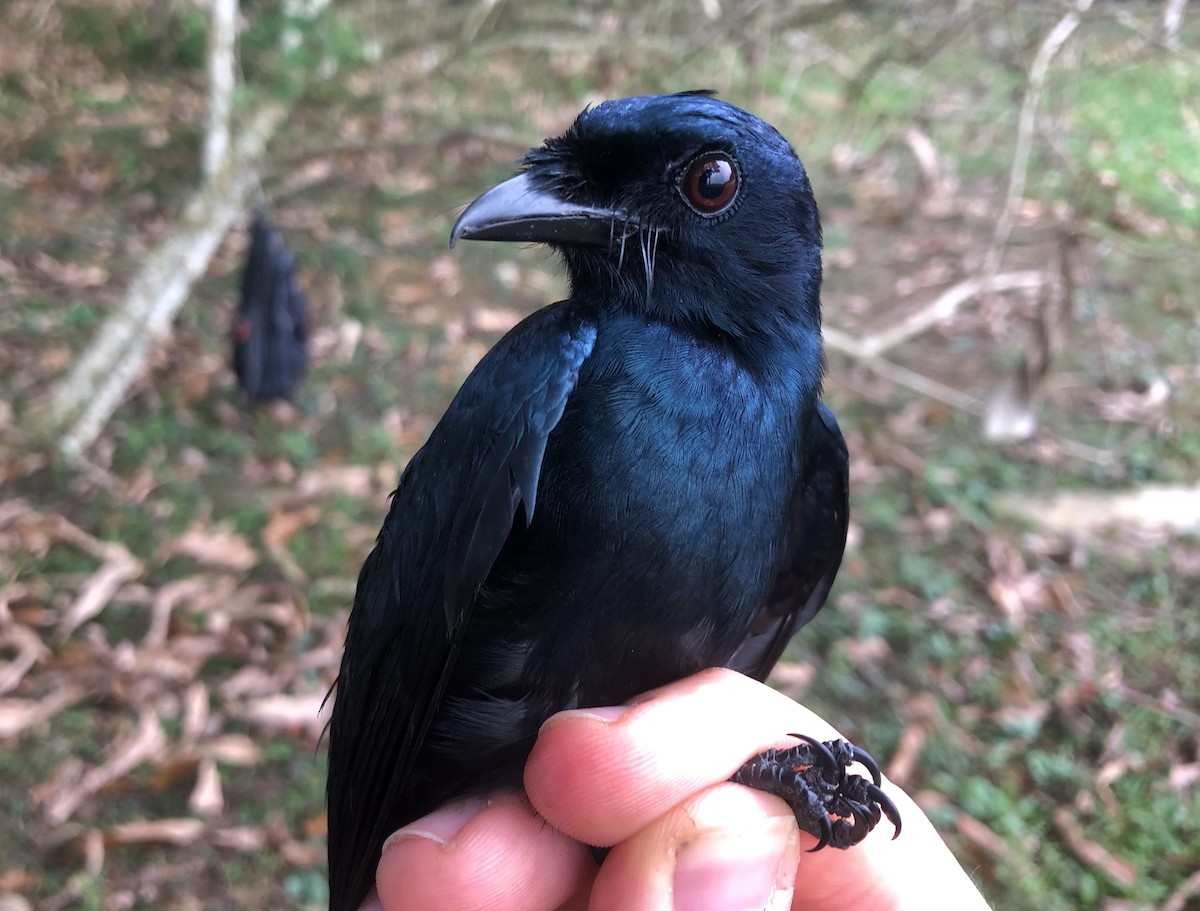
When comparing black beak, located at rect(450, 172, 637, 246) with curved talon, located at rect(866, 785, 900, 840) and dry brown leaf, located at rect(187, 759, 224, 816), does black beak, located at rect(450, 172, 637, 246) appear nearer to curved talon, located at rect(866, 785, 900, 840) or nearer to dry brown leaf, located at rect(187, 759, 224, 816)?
curved talon, located at rect(866, 785, 900, 840)

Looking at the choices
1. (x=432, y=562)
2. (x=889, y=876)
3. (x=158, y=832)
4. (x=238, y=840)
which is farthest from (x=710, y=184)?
(x=158, y=832)

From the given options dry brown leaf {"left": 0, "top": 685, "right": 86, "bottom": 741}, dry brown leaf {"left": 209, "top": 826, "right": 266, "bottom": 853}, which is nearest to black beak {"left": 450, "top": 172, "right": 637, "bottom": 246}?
dry brown leaf {"left": 209, "top": 826, "right": 266, "bottom": 853}

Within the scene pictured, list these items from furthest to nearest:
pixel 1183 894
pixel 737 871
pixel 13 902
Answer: pixel 1183 894 → pixel 13 902 → pixel 737 871

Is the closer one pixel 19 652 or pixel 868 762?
pixel 868 762

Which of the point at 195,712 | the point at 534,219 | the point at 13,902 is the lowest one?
the point at 13,902

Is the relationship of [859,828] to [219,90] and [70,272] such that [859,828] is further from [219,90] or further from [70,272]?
[70,272]

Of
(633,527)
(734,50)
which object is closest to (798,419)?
(633,527)
